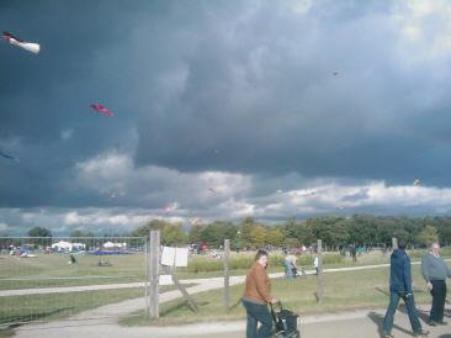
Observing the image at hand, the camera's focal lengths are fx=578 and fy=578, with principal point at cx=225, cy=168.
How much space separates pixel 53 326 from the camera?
1325 cm

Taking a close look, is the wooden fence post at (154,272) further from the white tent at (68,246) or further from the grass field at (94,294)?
the white tent at (68,246)

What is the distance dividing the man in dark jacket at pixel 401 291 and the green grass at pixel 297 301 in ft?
11.9

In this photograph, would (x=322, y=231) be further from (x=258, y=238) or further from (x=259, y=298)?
(x=259, y=298)

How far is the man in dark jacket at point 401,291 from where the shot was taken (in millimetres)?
10859

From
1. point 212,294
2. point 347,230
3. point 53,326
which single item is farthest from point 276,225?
point 53,326

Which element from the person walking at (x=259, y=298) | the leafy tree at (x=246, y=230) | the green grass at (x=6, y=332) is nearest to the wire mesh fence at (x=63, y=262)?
the green grass at (x=6, y=332)

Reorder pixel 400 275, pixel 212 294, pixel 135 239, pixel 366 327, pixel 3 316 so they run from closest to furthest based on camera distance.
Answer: pixel 400 275 < pixel 366 327 < pixel 135 239 < pixel 3 316 < pixel 212 294

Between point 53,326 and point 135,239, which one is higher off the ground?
point 135,239

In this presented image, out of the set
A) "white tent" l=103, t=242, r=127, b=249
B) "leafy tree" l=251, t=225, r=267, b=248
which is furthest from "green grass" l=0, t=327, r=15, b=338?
"leafy tree" l=251, t=225, r=267, b=248

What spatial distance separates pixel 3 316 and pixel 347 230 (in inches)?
4277

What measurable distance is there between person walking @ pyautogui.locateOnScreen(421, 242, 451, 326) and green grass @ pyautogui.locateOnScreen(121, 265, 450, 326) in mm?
2993

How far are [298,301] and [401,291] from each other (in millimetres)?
6795

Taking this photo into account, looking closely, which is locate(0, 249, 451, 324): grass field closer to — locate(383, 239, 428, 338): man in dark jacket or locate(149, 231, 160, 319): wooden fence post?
locate(149, 231, 160, 319): wooden fence post

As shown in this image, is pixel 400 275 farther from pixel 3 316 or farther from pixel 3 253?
pixel 3 316
